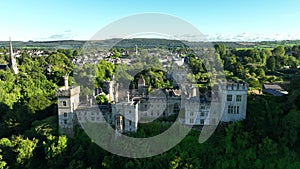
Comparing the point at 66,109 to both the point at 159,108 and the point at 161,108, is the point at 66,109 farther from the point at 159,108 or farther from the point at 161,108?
the point at 161,108

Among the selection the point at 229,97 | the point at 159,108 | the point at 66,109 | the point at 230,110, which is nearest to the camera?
the point at 229,97

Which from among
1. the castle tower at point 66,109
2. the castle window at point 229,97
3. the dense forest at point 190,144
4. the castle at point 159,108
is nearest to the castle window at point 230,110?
the castle at point 159,108

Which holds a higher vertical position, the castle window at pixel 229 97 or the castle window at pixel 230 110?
the castle window at pixel 229 97

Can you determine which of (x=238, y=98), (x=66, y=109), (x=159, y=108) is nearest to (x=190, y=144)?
(x=159, y=108)

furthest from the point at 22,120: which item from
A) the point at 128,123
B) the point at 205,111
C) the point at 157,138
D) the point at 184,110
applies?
the point at 205,111

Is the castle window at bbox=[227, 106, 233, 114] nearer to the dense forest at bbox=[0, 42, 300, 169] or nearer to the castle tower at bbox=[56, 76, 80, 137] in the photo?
the dense forest at bbox=[0, 42, 300, 169]

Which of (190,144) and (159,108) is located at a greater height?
(159,108)

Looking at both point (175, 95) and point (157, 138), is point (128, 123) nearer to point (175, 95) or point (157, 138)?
point (157, 138)

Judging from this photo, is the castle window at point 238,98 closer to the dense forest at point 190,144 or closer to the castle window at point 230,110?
the castle window at point 230,110

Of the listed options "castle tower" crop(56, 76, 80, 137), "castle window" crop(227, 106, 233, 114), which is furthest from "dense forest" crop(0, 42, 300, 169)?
"castle window" crop(227, 106, 233, 114)
